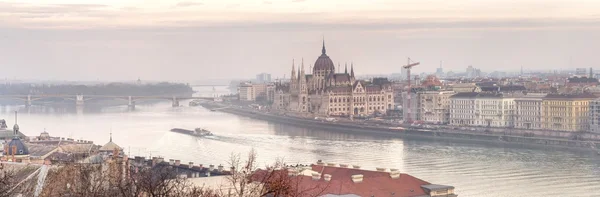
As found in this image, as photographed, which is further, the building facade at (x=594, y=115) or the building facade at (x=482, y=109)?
the building facade at (x=482, y=109)

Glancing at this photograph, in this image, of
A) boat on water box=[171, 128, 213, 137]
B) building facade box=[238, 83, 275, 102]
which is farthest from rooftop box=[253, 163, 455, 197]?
building facade box=[238, 83, 275, 102]

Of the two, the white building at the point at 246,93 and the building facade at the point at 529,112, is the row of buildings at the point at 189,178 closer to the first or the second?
the building facade at the point at 529,112

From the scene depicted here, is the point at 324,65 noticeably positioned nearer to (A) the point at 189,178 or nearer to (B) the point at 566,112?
(B) the point at 566,112

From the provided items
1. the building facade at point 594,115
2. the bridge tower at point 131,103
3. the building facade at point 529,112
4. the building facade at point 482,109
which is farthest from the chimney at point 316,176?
the bridge tower at point 131,103

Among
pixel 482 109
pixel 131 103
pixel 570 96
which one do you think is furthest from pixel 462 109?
pixel 131 103

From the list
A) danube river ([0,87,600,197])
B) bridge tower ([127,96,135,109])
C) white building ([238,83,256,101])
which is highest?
white building ([238,83,256,101])

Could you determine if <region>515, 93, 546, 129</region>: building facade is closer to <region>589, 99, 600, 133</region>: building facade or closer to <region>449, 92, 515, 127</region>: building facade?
<region>449, 92, 515, 127</region>: building facade

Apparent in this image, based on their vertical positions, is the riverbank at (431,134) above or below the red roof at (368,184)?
below
